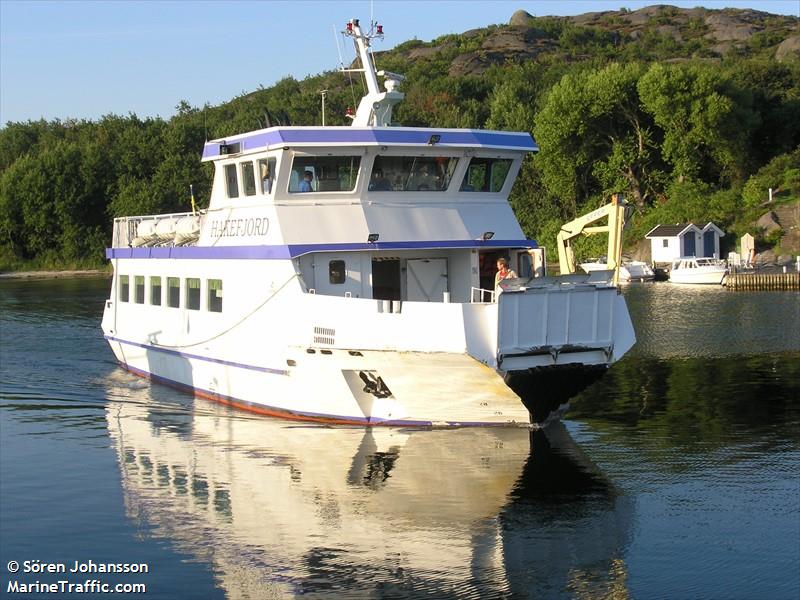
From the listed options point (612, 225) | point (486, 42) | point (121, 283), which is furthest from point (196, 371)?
point (486, 42)

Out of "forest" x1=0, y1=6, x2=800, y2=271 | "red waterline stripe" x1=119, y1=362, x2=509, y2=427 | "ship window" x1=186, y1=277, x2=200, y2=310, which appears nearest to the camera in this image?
"red waterline stripe" x1=119, y1=362, x2=509, y2=427

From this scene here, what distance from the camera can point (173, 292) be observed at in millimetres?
25016

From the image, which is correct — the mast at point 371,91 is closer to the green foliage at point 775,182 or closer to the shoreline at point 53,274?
the green foliage at point 775,182

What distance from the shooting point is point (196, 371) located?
77.9 ft

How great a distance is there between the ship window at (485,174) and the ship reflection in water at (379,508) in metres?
5.16

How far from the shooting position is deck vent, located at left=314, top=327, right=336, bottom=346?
727 inches

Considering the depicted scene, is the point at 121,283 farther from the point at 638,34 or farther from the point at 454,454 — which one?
the point at 638,34

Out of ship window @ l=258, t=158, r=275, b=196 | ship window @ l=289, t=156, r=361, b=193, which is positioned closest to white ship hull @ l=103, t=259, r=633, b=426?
ship window @ l=258, t=158, r=275, b=196

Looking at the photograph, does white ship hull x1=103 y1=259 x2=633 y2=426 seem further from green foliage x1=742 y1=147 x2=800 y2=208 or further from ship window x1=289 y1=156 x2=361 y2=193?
green foliage x1=742 y1=147 x2=800 y2=208

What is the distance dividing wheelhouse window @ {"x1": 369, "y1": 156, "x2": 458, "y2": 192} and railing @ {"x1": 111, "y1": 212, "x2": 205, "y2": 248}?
5.42 metres

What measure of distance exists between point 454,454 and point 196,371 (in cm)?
837

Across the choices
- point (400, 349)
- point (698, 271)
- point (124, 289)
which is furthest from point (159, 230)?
point (698, 271)

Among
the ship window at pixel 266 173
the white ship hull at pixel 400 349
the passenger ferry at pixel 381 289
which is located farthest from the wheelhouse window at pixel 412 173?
the white ship hull at pixel 400 349

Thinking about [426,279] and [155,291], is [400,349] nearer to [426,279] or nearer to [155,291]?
[426,279]
